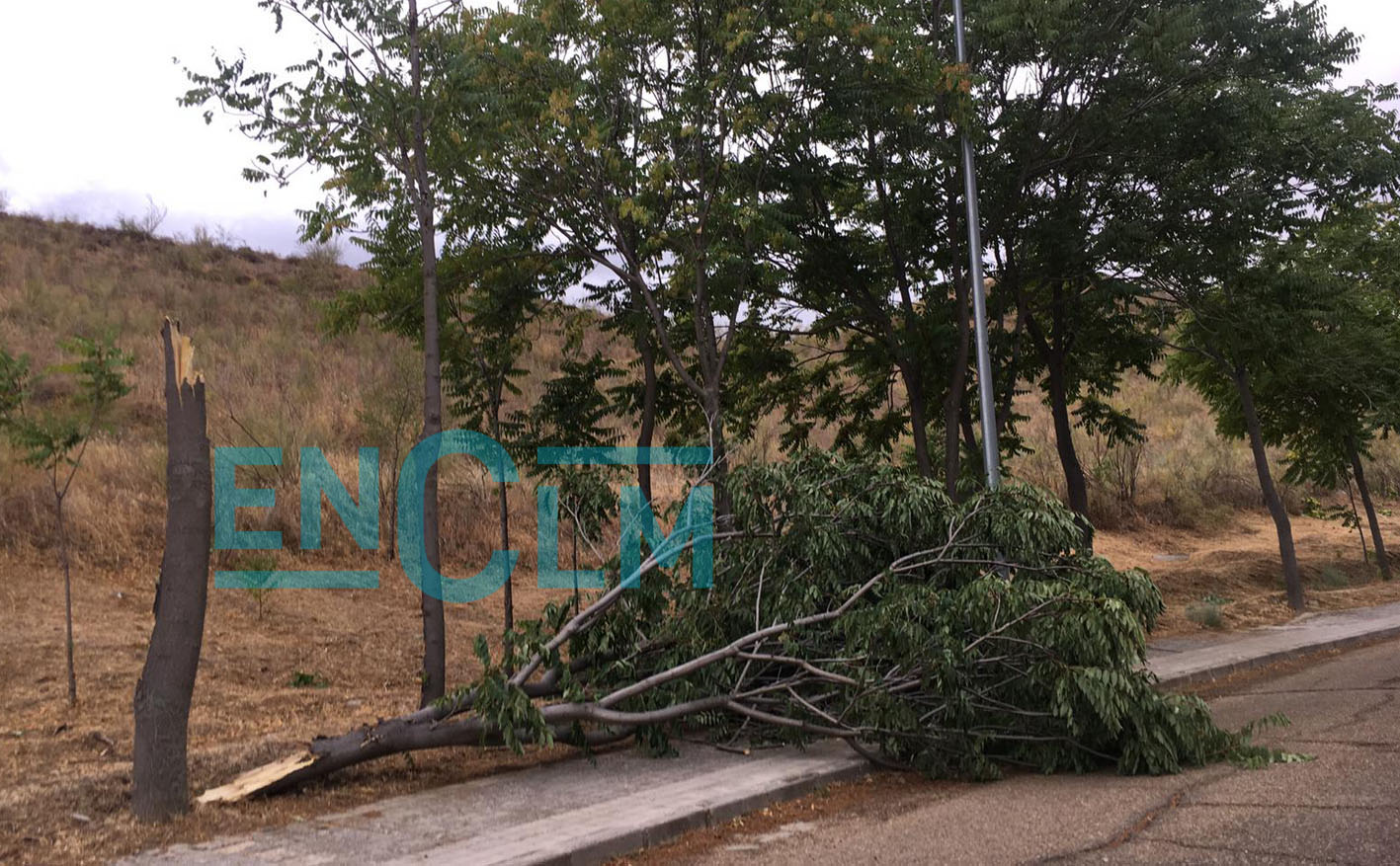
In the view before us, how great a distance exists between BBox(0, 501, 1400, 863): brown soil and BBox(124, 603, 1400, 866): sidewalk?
23 centimetres

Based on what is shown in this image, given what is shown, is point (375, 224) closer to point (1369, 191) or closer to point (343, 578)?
point (343, 578)

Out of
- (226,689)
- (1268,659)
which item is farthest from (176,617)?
(1268,659)

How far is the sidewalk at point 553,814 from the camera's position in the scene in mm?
6086

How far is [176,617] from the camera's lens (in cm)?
689

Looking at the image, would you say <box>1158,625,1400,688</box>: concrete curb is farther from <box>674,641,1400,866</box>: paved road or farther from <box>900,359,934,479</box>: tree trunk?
<box>900,359,934,479</box>: tree trunk

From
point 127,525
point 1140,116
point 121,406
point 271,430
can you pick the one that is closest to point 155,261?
A: point 121,406

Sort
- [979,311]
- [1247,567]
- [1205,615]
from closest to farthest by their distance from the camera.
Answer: [979,311] → [1205,615] → [1247,567]

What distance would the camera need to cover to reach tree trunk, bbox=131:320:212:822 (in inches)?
264

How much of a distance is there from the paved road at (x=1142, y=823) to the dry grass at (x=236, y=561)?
300 cm

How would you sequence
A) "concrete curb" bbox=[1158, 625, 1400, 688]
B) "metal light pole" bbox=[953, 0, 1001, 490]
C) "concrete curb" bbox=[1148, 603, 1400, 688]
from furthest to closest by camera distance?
"concrete curb" bbox=[1148, 603, 1400, 688]
"metal light pole" bbox=[953, 0, 1001, 490]
"concrete curb" bbox=[1158, 625, 1400, 688]

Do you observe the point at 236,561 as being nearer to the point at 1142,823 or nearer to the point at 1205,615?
the point at 1142,823

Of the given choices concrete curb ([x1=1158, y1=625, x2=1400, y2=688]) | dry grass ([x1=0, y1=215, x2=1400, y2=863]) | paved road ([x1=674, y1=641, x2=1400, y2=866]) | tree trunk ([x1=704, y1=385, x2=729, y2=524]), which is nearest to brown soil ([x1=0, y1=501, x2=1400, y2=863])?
dry grass ([x1=0, y1=215, x2=1400, y2=863])

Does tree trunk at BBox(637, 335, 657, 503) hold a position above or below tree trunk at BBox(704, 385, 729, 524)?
above

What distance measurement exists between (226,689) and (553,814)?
6.06 metres
